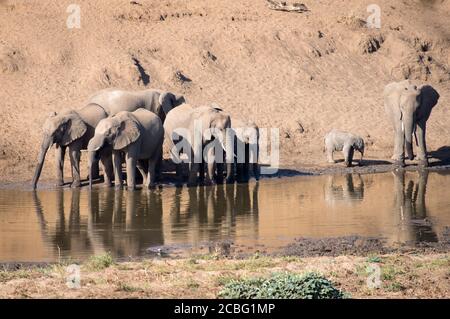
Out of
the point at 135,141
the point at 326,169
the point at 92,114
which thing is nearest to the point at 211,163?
the point at 135,141

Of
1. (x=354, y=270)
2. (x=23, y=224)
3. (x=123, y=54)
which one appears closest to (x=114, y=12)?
(x=123, y=54)

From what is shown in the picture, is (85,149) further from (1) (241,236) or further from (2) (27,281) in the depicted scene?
(2) (27,281)

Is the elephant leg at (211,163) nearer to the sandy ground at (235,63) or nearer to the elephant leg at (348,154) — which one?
the sandy ground at (235,63)

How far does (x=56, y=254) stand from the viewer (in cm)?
1611

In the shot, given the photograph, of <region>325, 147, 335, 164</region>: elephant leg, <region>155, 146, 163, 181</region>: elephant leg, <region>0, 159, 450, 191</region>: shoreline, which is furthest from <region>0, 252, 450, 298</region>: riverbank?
<region>325, 147, 335, 164</region>: elephant leg

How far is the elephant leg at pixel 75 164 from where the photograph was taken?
2469cm

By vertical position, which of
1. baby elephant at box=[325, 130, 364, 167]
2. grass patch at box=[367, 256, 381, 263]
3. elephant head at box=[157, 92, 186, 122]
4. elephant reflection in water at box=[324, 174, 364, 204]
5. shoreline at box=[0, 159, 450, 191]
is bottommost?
grass patch at box=[367, 256, 381, 263]

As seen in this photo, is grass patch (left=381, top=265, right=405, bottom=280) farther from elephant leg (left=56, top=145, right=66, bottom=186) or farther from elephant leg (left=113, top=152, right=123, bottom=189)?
elephant leg (left=56, top=145, right=66, bottom=186)

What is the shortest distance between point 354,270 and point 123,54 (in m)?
19.1

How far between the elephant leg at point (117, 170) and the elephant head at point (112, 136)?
0.26m

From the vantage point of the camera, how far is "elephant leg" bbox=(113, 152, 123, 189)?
78.9 ft

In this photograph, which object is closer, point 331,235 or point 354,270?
point 354,270

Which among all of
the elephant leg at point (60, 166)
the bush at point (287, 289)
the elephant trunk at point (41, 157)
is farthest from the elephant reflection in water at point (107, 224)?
the bush at point (287, 289)
